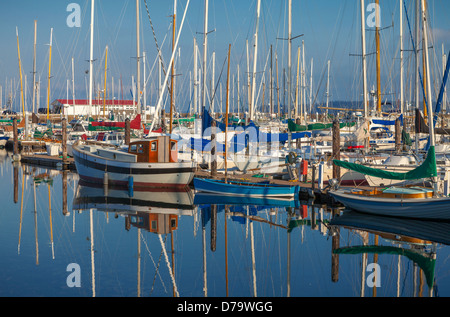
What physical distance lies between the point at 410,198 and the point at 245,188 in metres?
7.84

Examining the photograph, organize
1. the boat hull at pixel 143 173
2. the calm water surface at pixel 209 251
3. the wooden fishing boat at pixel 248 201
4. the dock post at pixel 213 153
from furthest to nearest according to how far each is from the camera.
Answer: the dock post at pixel 213 153 < the boat hull at pixel 143 173 < the wooden fishing boat at pixel 248 201 < the calm water surface at pixel 209 251

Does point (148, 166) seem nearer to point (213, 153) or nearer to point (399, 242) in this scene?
point (213, 153)

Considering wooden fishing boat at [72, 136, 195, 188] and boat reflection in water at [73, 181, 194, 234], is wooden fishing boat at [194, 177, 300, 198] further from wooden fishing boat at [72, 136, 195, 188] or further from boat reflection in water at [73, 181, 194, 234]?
wooden fishing boat at [72, 136, 195, 188]

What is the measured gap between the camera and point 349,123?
3919cm

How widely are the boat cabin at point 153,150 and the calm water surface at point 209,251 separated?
10.1 ft

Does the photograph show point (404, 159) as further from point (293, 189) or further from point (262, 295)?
point (262, 295)

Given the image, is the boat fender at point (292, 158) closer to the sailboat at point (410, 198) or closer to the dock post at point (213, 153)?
the dock post at point (213, 153)

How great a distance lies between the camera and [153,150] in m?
29.3

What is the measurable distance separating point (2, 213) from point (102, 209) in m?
4.27

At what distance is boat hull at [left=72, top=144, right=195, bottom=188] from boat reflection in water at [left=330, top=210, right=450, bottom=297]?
9674 millimetres

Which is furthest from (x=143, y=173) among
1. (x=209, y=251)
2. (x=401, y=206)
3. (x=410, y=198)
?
(x=410, y=198)

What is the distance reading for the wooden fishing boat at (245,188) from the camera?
84.0 ft

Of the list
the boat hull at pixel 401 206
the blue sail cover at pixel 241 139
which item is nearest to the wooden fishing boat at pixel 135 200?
the blue sail cover at pixel 241 139
